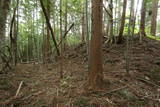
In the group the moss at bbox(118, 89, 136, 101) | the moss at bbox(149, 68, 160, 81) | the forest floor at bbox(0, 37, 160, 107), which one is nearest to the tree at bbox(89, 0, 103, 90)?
the forest floor at bbox(0, 37, 160, 107)

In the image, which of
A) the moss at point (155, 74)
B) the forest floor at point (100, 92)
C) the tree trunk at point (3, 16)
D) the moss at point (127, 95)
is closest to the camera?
the forest floor at point (100, 92)

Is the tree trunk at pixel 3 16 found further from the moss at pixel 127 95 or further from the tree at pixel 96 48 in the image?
the moss at pixel 127 95

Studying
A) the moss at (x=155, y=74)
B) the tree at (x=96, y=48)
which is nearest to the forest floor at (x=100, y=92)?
the moss at (x=155, y=74)

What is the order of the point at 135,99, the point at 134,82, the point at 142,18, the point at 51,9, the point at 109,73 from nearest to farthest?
the point at 135,99 < the point at 134,82 < the point at 109,73 < the point at 51,9 < the point at 142,18

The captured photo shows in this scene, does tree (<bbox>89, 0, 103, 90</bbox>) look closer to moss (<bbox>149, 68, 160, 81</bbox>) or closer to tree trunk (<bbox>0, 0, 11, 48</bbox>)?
moss (<bbox>149, 68, 160, 81</bbox>)

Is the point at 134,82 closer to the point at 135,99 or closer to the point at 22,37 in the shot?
the point at 135,99

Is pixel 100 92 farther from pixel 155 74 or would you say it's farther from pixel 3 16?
pixel 3 16

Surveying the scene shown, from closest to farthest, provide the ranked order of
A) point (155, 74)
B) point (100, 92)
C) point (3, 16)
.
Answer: point (100, 92)
point (155, 74)
point (3, 16)

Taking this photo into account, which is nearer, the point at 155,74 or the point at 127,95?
the point at 127,95

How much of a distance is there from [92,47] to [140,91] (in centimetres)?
179

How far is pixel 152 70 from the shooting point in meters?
4.52

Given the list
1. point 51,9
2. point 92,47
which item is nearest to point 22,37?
point 51,9

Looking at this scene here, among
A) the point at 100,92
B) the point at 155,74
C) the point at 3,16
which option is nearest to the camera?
the point at 100,92

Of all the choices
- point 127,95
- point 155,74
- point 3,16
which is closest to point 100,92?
point 127,95
